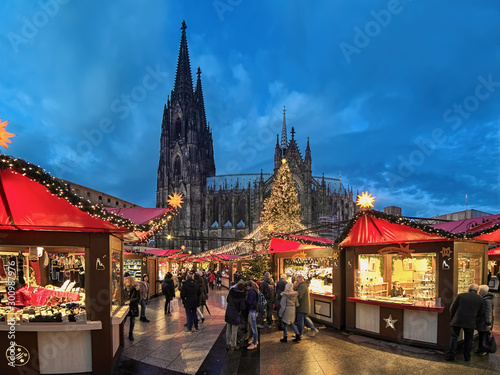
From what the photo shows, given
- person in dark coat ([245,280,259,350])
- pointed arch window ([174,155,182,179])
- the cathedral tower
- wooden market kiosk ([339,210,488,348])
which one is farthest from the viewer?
pointed arch window ([174,155,182,179])

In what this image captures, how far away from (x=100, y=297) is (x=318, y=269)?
8874 mm

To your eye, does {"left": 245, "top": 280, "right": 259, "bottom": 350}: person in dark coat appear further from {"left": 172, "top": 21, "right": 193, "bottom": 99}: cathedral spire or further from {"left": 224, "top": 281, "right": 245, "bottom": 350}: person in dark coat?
{"left": 172, "top": 21, "right": 193, "bottom": 99}: cathedral spire

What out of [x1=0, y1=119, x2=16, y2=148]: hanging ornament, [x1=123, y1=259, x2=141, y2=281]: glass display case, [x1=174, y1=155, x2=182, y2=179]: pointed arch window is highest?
[x1=174, y1=155, x2=182, y2=179]: pointed arch window

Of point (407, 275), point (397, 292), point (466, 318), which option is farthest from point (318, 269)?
point (466, 318)

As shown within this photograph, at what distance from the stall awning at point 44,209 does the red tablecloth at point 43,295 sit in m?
2.51

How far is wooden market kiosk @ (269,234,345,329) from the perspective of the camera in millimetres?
9586

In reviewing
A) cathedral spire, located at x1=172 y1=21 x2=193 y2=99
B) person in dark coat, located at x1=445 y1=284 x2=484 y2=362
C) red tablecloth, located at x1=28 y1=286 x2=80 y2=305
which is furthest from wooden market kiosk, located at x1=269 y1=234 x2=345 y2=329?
cathedral spire, located at x1=172 y1=21 x2=193 y2=99

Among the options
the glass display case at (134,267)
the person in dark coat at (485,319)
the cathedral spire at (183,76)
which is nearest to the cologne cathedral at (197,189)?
the cathedral spire at (183,76)

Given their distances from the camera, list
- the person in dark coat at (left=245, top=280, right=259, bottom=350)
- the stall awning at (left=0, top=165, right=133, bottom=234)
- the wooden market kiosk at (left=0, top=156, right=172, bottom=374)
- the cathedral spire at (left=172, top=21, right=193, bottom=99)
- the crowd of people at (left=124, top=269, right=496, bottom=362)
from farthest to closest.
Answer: the cathedral spire at (left=172, top=21, right=193, bottom=99) < the person in dark coat at (left=245, top=280, right=259, bottom=350) < the crowd of people at (left=124, top=269, right=496, bottom=362) < the wooden market kiosk at (left=0, top=156, right=172, bottom=374) < the stall awning at (left=0, top=165, right=133, bottom=234)

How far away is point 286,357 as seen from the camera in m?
6.82

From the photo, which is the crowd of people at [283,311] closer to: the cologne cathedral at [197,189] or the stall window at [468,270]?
the stall window at [468,270]

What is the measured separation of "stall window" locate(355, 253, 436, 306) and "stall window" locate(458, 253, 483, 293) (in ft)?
1.94

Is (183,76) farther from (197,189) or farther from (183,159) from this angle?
(197,189)

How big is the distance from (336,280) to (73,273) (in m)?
9.78
